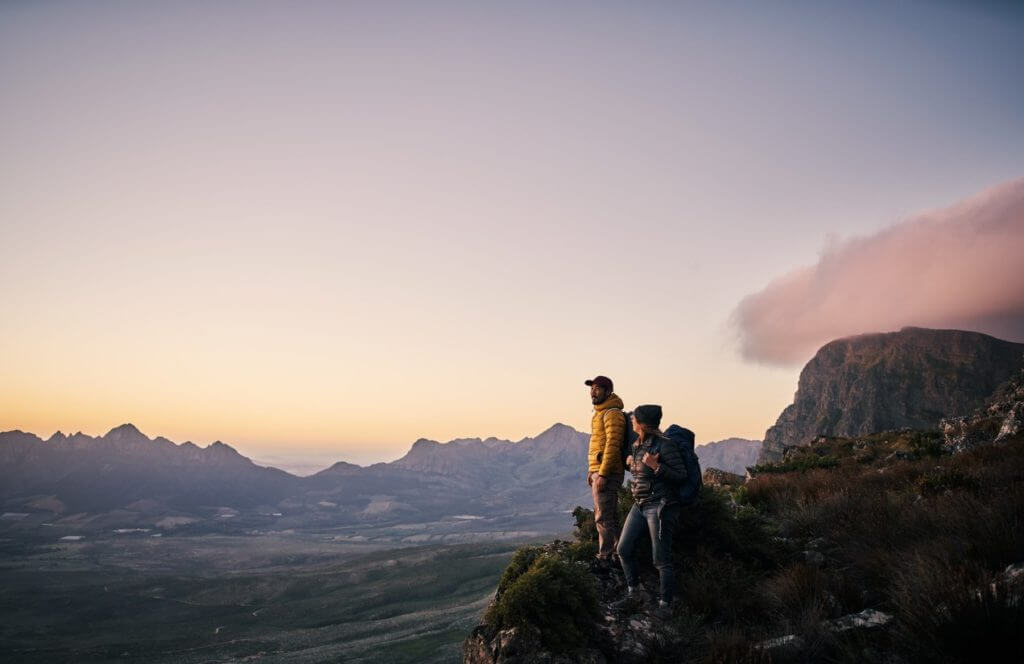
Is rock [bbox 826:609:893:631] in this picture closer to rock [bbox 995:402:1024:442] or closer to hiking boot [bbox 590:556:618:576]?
hiking boot [bbox 590:556:618:576]

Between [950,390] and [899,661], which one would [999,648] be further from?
[950,390]

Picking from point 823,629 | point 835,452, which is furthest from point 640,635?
point 835,452

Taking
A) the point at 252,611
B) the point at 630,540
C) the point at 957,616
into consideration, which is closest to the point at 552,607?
the point at 630,540

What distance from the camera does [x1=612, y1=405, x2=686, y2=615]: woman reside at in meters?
7.14

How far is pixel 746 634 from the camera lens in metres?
6.31

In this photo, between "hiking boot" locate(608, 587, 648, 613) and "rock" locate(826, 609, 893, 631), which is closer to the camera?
"rock" locate(826, 609, 893, 631)

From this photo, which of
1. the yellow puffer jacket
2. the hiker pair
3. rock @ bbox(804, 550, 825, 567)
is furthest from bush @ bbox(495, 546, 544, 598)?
rock @ bbox(804, 550, 825, 567)

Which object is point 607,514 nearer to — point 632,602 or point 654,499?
point 654,499

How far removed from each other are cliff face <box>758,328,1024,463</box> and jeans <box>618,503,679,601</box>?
459 ft

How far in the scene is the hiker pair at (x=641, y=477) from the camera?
23.8ft

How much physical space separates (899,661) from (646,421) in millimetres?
3806

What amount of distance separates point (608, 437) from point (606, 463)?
426 millimetres

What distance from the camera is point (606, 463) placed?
27.2 feet

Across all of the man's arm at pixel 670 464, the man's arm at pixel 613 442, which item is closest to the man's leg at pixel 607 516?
the man's arm at pixel 613 442
